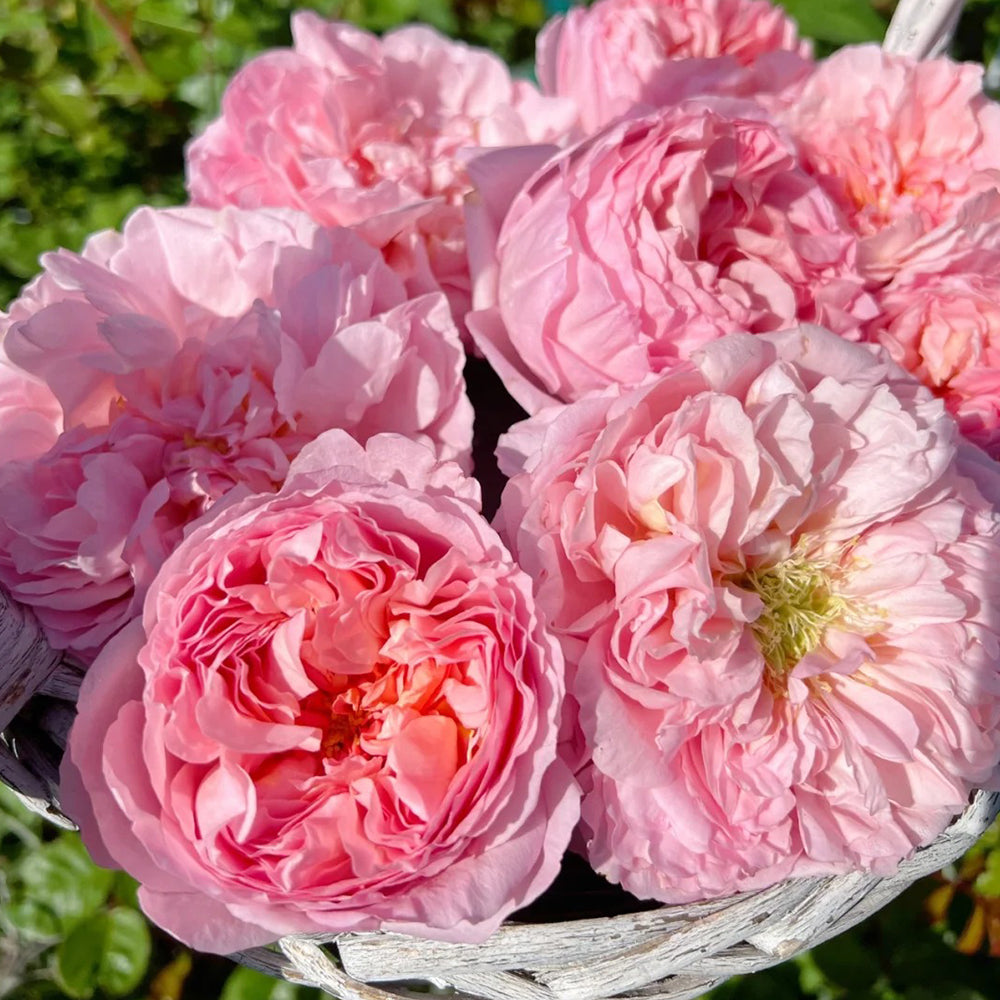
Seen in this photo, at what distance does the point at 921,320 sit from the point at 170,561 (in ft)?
1.87

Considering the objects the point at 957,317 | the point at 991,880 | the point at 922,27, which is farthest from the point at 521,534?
the point at 991,880

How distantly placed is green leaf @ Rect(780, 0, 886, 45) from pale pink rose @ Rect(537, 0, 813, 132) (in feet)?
0.55

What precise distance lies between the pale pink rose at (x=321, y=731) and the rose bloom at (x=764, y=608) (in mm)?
48

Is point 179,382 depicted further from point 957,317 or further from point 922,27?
point 922,27

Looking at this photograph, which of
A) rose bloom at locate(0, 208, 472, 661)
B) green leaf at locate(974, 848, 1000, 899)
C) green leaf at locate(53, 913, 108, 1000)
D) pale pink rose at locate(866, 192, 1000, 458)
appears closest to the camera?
rose bloom at locate(0, 208, 472, 661)

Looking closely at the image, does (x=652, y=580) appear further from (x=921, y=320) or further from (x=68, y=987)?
(x=68, y=987)

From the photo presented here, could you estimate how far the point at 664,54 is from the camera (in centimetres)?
84

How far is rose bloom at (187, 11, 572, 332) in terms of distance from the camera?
78 centimetres

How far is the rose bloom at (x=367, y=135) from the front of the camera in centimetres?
78

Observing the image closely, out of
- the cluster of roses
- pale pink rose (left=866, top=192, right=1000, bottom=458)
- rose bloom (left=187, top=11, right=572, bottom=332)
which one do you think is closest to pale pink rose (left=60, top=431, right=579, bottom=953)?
the cluster of roses

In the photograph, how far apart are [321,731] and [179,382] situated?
0.26m

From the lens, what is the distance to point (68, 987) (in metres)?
1.00

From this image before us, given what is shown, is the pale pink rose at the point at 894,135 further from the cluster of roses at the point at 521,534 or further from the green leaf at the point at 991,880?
the green leaf at the point at 991,880

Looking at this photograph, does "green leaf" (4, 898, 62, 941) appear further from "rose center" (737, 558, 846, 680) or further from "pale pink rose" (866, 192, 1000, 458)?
"pale pink rose" (866, 192, 1000, 458)
